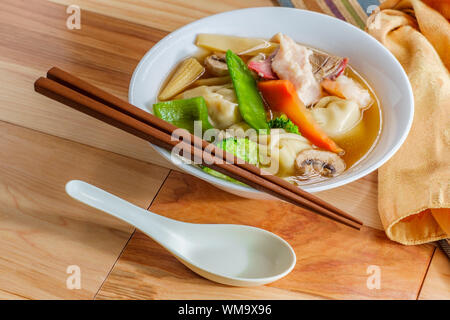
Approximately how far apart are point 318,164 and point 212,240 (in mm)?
323

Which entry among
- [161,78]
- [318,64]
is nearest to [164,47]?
[161,78]

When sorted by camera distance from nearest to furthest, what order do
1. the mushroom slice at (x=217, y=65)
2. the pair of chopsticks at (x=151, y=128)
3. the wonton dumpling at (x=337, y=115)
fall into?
1. the pair of chopsticks at (x=151, y=128)
2. the wonton dumpling at (x=337, y=115)
3. the mushroom slice at (x=217, y=65)

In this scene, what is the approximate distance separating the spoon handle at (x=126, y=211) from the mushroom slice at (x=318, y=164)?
1.08 feet

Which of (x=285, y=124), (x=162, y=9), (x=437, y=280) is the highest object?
(x=162, y=9)

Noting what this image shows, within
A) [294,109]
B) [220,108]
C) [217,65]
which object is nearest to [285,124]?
[294,109]

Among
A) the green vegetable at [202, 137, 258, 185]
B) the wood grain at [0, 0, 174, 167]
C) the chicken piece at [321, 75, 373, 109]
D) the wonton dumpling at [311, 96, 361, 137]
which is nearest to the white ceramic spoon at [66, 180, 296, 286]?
the green vegetable at [202, 137, 258, 185]

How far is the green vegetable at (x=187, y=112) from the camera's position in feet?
4.11

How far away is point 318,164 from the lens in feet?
4.02

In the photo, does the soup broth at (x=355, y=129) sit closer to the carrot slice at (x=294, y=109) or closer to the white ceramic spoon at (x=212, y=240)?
the carrot slice at (x=294, y=109)

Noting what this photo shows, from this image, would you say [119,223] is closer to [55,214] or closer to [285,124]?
[55,214]

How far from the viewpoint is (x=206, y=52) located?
1.48 m

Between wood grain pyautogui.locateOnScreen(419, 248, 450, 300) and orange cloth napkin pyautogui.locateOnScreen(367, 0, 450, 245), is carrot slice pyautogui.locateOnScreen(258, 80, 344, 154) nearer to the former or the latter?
orange cloth napkin pyautogui.locateOnScreen(367, 0, 450, 245)

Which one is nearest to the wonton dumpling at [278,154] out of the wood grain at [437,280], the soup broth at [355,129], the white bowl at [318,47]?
the soup broth at [355,129]

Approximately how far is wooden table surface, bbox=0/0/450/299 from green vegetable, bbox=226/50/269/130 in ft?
0.68
